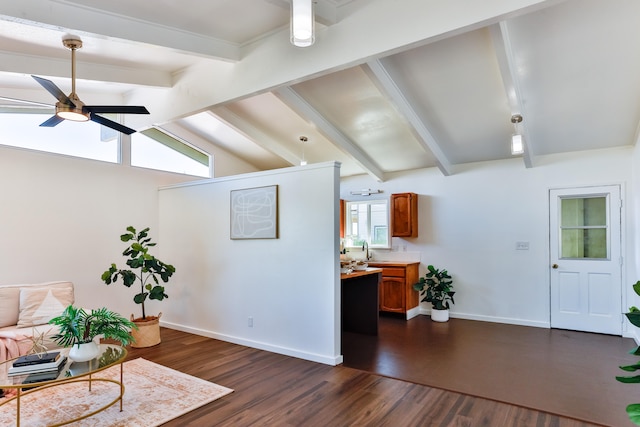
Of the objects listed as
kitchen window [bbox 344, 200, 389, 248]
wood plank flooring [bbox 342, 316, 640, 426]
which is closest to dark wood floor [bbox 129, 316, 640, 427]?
wood plank flooring [bbox 342, 316, 640, 426]

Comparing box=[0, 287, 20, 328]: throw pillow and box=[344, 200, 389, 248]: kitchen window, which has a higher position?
box=[344, 200, 389, 248]: kitchen window

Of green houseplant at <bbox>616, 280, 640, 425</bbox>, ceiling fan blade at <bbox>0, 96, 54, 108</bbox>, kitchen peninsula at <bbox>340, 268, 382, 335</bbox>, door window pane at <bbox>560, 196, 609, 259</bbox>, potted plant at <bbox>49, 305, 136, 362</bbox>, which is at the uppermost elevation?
ceiling fan blade at <bbox>0, 96, 54, 108</bbox>

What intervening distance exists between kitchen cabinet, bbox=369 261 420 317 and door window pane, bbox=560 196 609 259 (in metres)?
2.20

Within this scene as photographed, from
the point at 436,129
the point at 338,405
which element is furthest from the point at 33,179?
the point at 436,129

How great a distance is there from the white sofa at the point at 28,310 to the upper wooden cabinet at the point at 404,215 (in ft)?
15.6

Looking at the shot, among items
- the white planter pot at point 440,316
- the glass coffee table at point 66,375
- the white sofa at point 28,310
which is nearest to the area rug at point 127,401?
the glass coffee table at point 66,375

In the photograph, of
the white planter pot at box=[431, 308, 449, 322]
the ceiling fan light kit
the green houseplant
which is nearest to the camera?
the green houseplant

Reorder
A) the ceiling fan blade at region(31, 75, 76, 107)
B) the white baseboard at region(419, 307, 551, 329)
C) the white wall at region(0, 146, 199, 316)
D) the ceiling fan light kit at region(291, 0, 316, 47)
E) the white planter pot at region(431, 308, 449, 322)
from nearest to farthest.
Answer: the ceiling fan light kit at region(291, 0, 316, 47) → the ceiling fan blade at region(31, 75, 76, 107) → the white wall at region(0, 146, 199, 316) → the white baseboard at region(419, 307, 551, 329) → the white planter pot at region(431, 308, 449, 322)

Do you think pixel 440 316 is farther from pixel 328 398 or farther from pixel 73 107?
pixel 73 107

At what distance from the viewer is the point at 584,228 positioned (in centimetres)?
509

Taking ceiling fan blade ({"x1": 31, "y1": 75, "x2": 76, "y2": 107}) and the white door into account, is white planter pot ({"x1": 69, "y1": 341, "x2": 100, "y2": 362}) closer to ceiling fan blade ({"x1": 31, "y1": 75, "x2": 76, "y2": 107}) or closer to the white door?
ceiling fan blade ({"x1": 31, "y1": 75, "x2": 76, "y2": 107})

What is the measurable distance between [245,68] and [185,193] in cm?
239

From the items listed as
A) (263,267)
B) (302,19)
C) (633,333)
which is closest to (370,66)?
(302,19)

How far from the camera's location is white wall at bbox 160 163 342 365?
12.8ft
